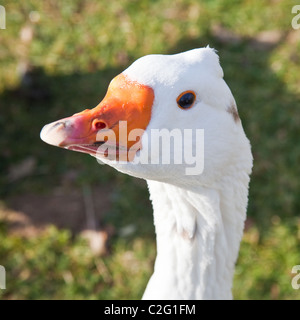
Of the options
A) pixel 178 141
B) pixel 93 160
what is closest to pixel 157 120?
pixel 178 141

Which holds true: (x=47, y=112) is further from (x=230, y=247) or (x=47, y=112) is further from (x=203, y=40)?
(x=230, y=247)

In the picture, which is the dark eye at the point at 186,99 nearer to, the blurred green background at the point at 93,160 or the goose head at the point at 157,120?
the goose head at the point at 157,120

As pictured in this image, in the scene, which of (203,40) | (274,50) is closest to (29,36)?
(203,40)

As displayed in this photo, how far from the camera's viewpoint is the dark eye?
1621 mm

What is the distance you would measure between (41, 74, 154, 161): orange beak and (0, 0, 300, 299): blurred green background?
194cm

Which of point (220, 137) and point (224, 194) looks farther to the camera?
point (224, 194)

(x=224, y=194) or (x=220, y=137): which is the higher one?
(x=220, y=137)

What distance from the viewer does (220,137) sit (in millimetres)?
1731

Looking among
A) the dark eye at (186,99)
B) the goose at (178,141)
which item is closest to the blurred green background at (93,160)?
the goose at (178,141)

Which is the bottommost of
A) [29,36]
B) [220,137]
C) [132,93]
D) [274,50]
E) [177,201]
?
[177,201]

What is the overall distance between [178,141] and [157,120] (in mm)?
106

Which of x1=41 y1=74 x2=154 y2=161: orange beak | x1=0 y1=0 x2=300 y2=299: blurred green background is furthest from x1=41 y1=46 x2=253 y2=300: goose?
x1=0 y1=0 x2=300 y2=299: blurred green background

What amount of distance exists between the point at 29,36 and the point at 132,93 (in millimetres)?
3672

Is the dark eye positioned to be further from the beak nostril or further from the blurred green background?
the blurred green background
